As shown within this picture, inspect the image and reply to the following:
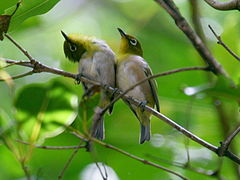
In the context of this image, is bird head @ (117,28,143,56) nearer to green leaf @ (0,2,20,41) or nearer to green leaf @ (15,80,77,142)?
green leaf @ (15,80,77,142)

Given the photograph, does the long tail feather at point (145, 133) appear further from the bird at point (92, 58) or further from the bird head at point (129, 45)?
the bird head at point (129, 45)

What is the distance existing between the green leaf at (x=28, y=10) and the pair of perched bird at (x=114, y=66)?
1295 mm

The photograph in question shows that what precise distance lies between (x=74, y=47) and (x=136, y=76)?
0.53 m

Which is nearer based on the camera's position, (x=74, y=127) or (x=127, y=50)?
(x=74, y=127)

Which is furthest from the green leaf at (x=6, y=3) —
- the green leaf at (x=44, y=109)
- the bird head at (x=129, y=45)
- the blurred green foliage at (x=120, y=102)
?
the bird head at (x=129, y=45)

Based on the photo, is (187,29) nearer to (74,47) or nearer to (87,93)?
(87,93)

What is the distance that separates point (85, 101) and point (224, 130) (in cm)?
124

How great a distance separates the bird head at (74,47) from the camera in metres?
3.95

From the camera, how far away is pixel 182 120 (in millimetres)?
4145

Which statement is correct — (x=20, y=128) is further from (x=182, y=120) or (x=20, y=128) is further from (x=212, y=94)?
(x=182, y=120)

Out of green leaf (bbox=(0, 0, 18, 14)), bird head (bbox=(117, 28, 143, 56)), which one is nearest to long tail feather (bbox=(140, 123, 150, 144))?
bird head (bbox=(117, 28, 143, 56))

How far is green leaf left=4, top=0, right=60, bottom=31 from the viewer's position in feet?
7.63

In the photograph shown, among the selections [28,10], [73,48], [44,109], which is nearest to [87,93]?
[44,109]

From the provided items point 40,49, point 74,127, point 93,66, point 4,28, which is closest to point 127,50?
point 93,66
